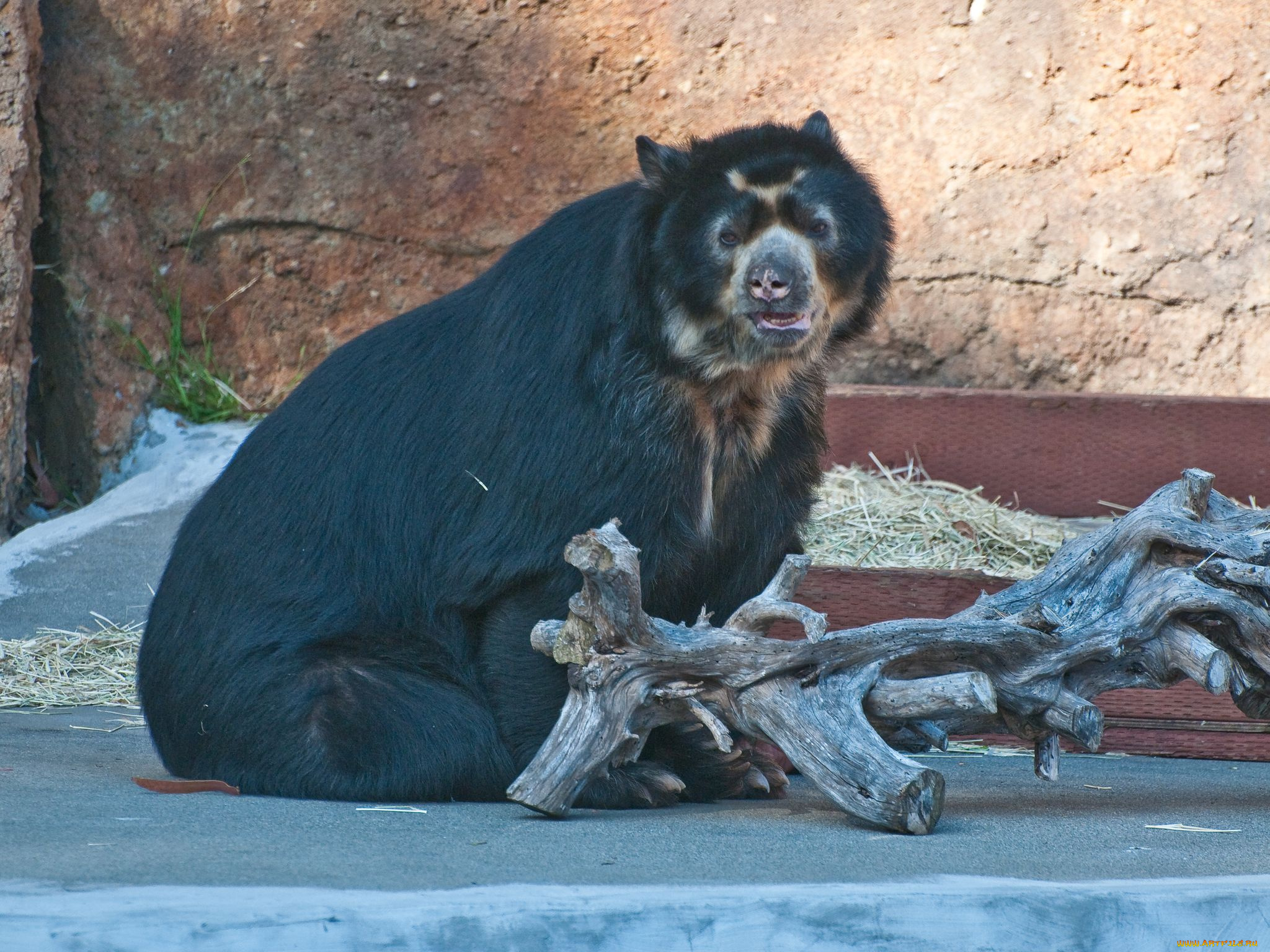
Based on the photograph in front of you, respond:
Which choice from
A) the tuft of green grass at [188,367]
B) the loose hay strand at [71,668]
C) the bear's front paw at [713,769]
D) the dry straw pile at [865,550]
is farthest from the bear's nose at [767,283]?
the tuft of green grass at [188,367]

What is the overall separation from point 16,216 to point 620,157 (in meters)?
2.93

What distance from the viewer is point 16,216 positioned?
6.96m

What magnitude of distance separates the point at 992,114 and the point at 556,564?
15.2 ft

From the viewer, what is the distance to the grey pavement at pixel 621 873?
7.89 feet

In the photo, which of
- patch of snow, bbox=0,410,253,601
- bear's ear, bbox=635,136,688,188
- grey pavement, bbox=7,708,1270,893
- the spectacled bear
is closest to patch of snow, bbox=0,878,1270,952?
grey pavement, bbox=7,708,1270,893

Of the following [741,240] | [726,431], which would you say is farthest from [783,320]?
[726,431]

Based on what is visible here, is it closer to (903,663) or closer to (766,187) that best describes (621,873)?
(903,663)

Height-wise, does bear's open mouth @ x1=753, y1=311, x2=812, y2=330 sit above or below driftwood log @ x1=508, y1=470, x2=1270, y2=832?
above

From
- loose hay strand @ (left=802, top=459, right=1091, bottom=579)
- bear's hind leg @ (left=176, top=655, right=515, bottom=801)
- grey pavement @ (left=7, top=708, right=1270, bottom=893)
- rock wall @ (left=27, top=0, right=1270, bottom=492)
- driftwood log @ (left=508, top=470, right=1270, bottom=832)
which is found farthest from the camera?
rock wall @ (left=27, top=0, right=1270, bottom=492)

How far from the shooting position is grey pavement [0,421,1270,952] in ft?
7.89

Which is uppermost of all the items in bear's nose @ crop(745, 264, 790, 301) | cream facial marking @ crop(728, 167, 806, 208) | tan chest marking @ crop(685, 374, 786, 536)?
cream facial marking @ crop(728, 167, 806, 208)

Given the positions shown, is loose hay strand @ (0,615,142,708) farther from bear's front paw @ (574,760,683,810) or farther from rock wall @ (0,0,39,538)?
bear's front paw @ (574,760,683,810)

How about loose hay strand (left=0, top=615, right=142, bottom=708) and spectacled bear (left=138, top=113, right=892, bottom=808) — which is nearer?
spectacled bear (left=138, top=113, right=892, bottom=808)

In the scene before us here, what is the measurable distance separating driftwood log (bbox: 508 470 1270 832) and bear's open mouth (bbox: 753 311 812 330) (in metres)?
0.74
